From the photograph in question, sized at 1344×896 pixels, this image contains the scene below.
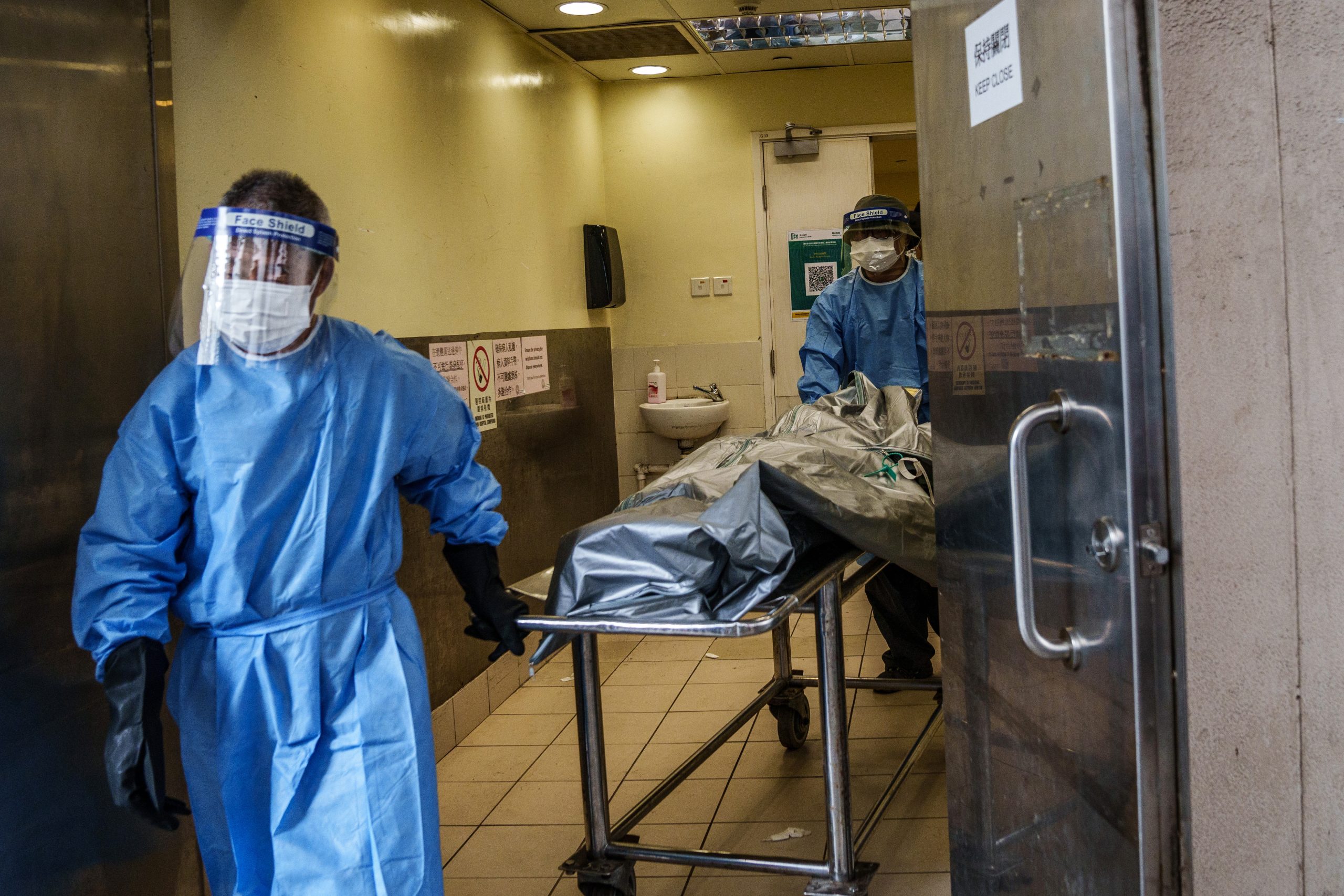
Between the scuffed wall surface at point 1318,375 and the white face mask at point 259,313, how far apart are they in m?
1.27

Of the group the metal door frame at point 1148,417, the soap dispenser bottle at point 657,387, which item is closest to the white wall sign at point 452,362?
the soap dispenser bottle at point 657,387

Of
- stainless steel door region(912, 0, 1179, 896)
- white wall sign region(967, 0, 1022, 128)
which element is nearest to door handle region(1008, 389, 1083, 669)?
stainless steel door region(912, 0, 1179, 896)

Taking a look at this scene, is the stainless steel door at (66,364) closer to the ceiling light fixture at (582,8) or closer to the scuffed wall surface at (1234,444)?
the scuffed wall surface at (1234,444)

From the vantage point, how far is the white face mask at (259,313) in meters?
1.62

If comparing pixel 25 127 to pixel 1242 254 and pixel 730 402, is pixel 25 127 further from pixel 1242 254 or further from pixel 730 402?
pixel 730 402

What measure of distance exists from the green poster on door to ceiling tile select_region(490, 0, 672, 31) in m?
1.45

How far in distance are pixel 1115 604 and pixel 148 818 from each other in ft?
4.39

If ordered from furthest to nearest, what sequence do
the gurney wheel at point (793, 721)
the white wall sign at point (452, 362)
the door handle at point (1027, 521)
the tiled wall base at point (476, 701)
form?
the white wall sign at point (452, 362)
the tiled wall base at point (476, 701)
the gurney wheel at point (793, 721)
the door handle at point (1027, 521)

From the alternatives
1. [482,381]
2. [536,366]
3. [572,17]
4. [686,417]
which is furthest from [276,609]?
[686,417]

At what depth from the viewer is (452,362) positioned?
12.0ft

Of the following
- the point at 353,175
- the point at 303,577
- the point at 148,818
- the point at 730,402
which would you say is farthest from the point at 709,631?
the point at 730,402

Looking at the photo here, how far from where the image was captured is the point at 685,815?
9.50 ft

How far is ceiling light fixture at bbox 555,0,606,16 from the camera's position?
164 inches

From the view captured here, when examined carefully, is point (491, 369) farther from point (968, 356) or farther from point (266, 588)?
point (968, 356)
